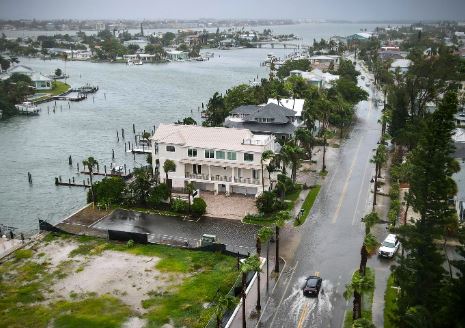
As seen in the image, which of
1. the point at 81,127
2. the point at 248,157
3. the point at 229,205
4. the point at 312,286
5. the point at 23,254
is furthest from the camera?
the point at 81,127

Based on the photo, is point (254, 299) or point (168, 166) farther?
point (168, 166)

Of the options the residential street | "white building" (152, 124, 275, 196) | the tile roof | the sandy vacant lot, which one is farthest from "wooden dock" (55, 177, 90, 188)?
the residential street

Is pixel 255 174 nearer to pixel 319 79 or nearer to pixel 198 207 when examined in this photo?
pixel 198 207

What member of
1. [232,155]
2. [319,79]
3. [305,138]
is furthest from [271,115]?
[319,79]

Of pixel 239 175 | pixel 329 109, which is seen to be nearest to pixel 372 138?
pixel 329 109

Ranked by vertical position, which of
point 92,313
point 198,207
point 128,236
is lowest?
point 92,313

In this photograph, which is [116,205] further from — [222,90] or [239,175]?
[222,90]
